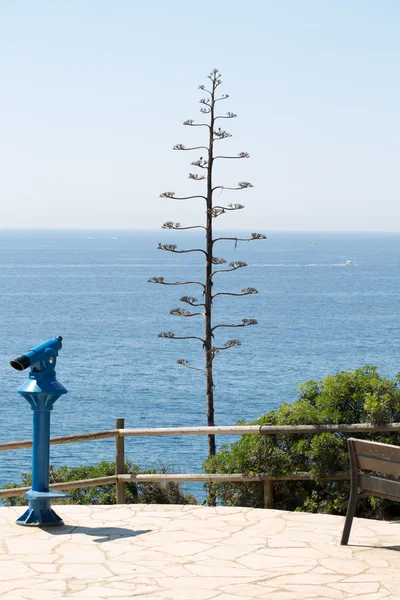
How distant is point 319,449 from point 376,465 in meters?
1.76

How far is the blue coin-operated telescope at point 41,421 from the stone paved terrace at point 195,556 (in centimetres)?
17

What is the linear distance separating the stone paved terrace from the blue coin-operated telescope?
0.56 ft

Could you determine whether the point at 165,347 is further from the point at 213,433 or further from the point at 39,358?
the point at 39,358

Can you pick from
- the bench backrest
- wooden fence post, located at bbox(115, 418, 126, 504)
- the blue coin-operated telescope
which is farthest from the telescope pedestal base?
the bench backrest

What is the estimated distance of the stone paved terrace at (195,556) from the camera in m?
5.48

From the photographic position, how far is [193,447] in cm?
3466

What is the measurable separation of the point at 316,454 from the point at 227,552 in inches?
73.8

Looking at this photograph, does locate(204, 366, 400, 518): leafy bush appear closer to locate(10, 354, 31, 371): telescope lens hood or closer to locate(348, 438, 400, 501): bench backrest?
locate(348, 438, 400, 501): bench backrest

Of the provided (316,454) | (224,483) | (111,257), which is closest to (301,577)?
(316,454)

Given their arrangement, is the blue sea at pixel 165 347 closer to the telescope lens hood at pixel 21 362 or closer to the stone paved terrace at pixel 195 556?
the stone paved terrace at pixel 195 556

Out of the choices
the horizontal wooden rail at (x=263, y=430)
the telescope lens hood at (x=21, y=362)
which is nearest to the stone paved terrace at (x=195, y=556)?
the horizontal wooden rail at (x=263, y=430)

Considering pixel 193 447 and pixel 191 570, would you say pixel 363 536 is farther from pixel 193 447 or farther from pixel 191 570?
pixel 193 447

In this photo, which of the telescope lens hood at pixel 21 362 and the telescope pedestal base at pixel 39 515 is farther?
the telescope pedestal base at pixel 39 515

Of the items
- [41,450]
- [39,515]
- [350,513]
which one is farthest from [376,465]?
[39,515]
